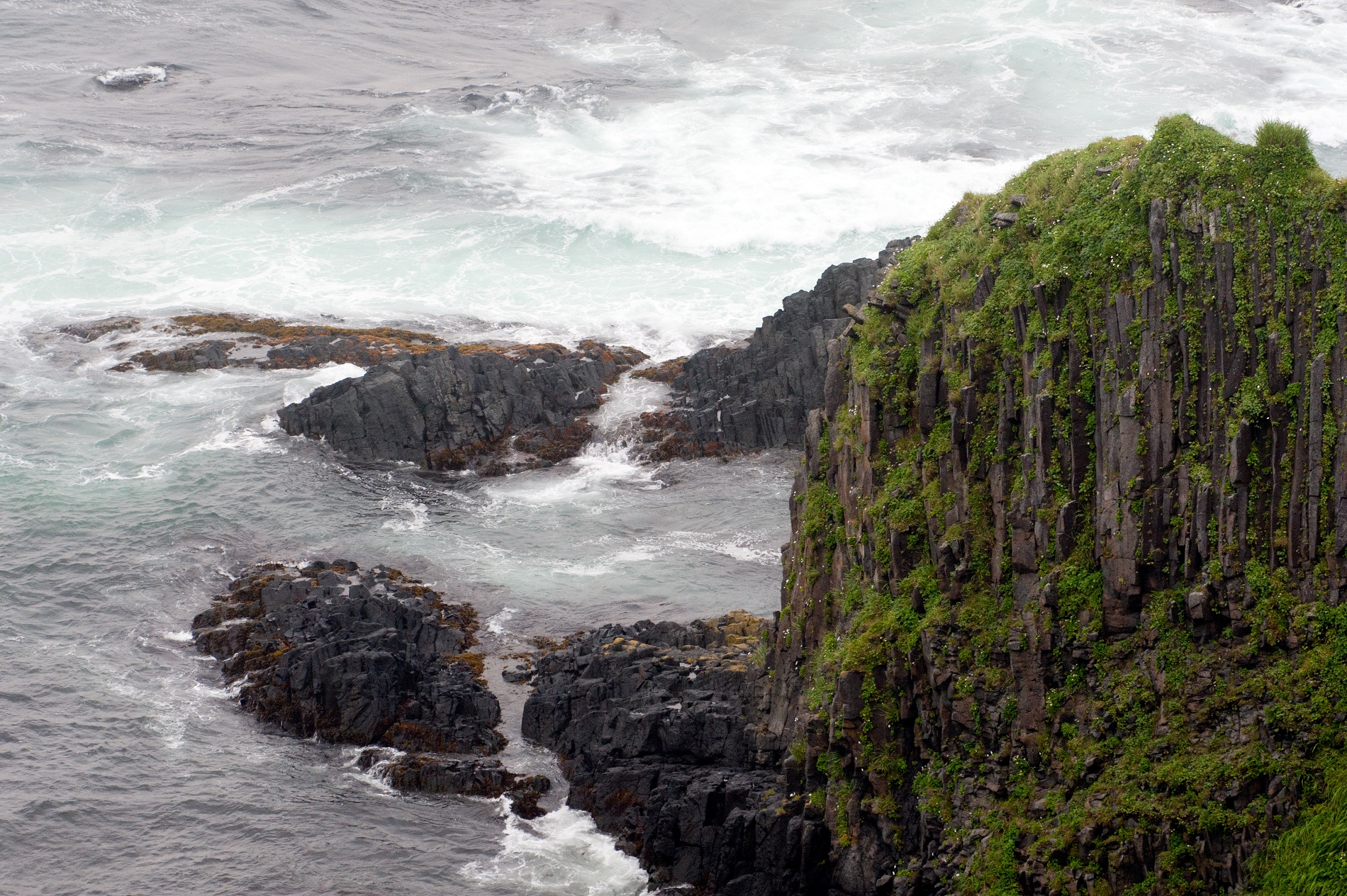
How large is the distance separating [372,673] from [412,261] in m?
43.4

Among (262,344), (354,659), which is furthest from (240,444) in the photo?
(354,659)

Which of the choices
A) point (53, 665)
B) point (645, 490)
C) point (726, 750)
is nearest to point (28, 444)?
point (53, 665)

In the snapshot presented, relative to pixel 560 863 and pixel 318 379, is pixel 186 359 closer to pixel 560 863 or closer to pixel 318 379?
pixel 318 379

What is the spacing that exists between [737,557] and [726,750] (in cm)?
1436

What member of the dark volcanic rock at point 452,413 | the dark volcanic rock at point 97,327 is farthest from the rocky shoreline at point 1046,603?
the dark volcanic rock at point 97,327

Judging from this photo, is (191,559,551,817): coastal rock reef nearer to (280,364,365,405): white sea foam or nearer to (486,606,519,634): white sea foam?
(486,606,519,634): white sea foam

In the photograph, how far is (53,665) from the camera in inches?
1585

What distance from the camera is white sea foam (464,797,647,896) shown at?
30469 mm

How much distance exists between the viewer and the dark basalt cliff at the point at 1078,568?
2198 centimetres

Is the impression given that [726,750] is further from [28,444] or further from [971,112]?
[971,112]

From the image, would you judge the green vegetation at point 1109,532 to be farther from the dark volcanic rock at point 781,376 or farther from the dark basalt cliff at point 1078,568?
the dark volcanic rock at point 781,376

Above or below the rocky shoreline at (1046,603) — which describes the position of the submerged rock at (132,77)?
above

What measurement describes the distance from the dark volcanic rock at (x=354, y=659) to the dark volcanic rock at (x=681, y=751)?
238 cm

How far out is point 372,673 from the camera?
123ft
